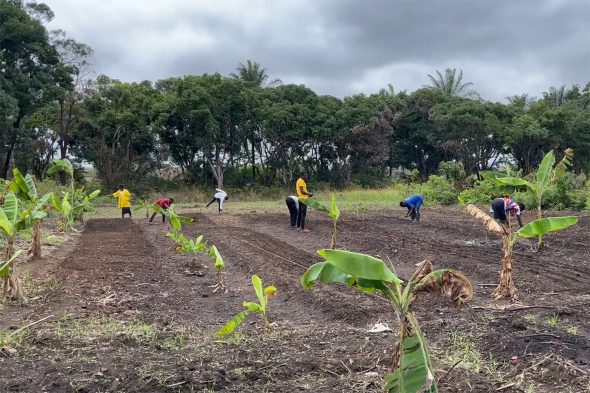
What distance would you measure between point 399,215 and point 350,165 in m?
17.3

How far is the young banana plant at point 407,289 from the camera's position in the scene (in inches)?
130

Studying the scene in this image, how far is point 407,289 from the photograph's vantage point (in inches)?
145

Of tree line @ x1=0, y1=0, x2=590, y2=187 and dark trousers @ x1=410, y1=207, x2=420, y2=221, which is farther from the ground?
tree line @ x1=0, y1=0, x2=590, y2=187

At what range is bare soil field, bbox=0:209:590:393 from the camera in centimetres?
461

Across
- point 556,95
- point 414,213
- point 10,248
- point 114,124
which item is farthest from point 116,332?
point 556,95

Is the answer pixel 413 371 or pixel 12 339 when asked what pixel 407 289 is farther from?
pixel 12 339

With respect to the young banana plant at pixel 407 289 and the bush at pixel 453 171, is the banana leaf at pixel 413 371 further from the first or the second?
the bush at pixel 453 171

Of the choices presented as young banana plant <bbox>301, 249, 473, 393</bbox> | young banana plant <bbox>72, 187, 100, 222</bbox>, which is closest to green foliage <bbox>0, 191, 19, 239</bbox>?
young banana plant <bbox>301, 249, 473, 393</bbox>

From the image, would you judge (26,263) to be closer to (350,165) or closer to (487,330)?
(487,330)

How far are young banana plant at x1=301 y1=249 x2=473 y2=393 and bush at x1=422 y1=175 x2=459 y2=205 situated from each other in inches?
926

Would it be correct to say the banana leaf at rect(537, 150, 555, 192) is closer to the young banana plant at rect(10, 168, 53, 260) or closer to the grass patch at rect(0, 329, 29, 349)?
the young banana plant at rect(10, 168, 53, 260)

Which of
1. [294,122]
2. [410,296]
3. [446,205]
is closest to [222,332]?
[410,296]

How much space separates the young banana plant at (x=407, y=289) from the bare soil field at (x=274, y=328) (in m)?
1.07

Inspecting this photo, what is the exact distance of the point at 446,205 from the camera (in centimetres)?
2642
